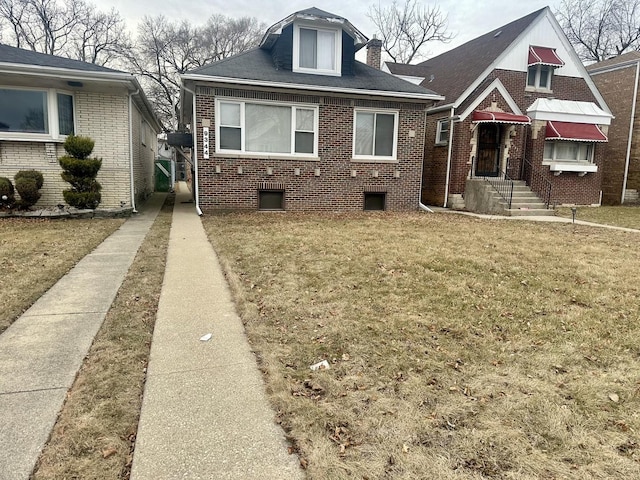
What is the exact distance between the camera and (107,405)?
8.32ft

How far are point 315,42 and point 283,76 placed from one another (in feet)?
6.01

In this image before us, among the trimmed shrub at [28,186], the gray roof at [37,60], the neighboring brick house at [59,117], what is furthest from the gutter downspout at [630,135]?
the trimmed shrub at [28,186]

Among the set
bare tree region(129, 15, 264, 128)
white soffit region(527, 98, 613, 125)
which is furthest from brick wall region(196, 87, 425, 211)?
bare tree region(129, 15, 264, 128)

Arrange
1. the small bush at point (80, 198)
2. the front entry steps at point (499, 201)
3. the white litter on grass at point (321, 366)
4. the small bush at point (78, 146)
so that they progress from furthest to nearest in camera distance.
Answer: the front entry steps at point (499, 201), the small bush at point (80, 198), the small bush at point (78, 146), the white litter on grass at point (321, 366)

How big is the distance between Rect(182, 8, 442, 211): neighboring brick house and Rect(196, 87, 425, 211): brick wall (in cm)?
3

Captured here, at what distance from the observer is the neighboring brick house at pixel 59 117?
1032 centimetres

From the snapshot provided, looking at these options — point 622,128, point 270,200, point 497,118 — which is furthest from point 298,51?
point 622,128

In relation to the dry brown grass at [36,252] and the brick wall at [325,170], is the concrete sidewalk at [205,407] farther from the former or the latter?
the brick wall at [325,170]

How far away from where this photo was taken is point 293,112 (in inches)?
492

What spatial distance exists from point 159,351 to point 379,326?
188 cm

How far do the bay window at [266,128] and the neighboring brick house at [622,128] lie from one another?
15.0m

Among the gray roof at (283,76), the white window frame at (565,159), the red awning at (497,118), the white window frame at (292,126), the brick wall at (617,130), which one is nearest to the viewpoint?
the gray roof at (283,76)

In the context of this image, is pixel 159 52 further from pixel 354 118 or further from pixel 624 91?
pixel 624 91

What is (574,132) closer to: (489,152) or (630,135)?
(489,152)
